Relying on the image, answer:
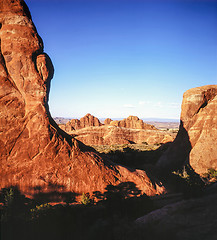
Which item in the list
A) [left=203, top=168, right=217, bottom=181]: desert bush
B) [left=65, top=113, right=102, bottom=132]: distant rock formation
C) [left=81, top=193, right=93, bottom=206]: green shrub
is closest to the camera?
[left=81, top=193, right=93, bottom=206]: green shrub

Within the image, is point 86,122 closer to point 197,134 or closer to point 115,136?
point 115,136

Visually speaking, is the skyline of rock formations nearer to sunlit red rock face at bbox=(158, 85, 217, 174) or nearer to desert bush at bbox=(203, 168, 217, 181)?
desert bush at bbox=(203, 168, 217, 181)

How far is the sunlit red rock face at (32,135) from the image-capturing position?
9039mm

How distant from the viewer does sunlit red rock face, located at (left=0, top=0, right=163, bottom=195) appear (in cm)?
904

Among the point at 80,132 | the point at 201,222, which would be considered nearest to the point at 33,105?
the point at 201,222

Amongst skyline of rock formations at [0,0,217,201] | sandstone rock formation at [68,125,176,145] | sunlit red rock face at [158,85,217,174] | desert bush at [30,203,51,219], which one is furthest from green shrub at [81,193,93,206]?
sandstone rock formation at [68,125,176,145]

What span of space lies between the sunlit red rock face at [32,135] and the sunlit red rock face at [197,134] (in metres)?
6.22

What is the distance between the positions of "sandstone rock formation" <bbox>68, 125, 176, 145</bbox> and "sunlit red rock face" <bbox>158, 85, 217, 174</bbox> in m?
25.1

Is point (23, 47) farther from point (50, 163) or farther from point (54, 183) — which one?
point (54, 183)

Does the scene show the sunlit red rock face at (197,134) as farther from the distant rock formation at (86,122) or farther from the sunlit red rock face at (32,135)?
the distant rock formation at (86,122)

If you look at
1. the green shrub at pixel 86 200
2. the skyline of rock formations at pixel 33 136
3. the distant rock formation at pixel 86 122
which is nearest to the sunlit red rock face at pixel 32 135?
the skyline of rock formations at pixel 33 136

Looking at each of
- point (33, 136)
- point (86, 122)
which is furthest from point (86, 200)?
point (86, 122)

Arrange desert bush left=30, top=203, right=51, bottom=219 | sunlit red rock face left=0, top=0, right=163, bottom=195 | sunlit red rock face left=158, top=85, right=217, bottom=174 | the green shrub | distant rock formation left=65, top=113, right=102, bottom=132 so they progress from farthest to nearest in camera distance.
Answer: distant rock formation left=65, top=113, right=102, bottom=132
sunlit red rock face left=158, top=85, right=217, bottom=174
sunlit red rock face left=0, top=0, right=163, bottom=195
the green shrub
desert bush left=30, top=203, right=51, bottom=219

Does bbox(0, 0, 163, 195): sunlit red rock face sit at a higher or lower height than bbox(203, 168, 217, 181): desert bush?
higher
